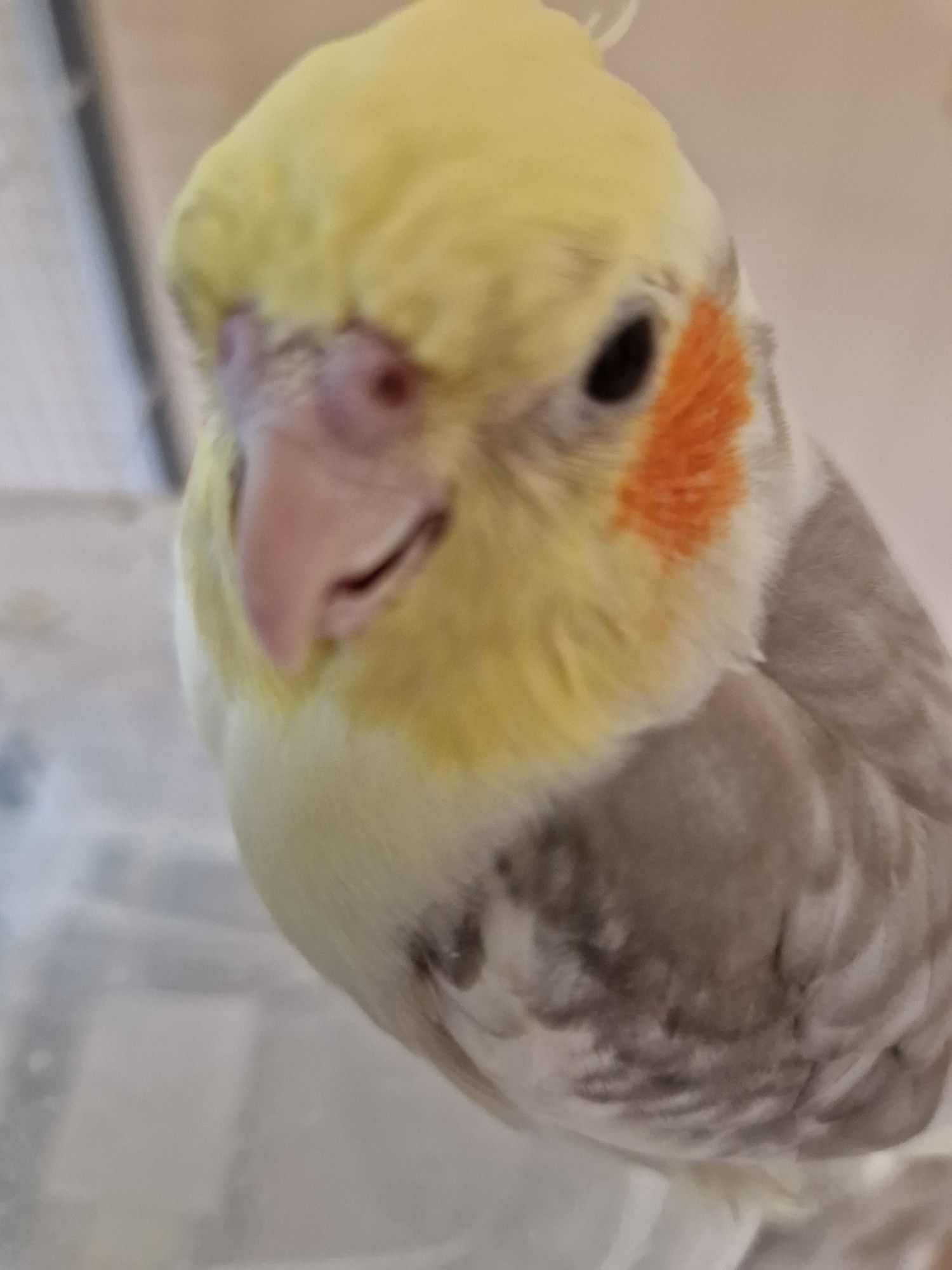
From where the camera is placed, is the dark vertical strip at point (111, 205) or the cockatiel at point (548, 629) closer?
the cockatiel at point (548, 629)

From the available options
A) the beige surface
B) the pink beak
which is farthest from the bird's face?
the beige surface

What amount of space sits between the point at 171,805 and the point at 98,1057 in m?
0.21

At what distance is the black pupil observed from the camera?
1.03 ft

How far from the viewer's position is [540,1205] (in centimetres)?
83

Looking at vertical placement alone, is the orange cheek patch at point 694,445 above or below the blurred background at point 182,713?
above

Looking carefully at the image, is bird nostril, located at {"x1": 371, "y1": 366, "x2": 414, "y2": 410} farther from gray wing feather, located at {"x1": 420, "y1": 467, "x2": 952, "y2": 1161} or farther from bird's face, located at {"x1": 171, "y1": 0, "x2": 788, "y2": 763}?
gray wing feather, located at {"x1": 420, "y1": 467, "x2": 952, "y2": 1161}

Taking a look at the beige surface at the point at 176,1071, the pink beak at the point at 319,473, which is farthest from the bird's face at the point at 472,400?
the beige surface at the point at 176,1071

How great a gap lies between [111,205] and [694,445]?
0.79 m

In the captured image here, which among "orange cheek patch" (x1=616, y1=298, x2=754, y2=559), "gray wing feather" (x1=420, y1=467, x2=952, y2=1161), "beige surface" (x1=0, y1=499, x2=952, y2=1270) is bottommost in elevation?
"beige surface" (x1=0, y1=499, x2=952, y2=1270)

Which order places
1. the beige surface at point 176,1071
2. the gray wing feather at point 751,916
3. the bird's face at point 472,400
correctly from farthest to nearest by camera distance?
the beige surface at point 176,1071, the gray wing feather at point 751,916, the bird's face at point 472,400

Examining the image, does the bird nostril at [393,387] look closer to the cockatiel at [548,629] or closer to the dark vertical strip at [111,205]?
the cockatiel at [548,629]

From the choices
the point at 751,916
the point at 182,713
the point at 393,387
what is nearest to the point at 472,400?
the point at 393,387

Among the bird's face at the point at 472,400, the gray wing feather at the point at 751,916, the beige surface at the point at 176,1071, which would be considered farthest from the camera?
the beige surface at the point at 176,1071

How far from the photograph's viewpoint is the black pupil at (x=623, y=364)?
315 millimetres
